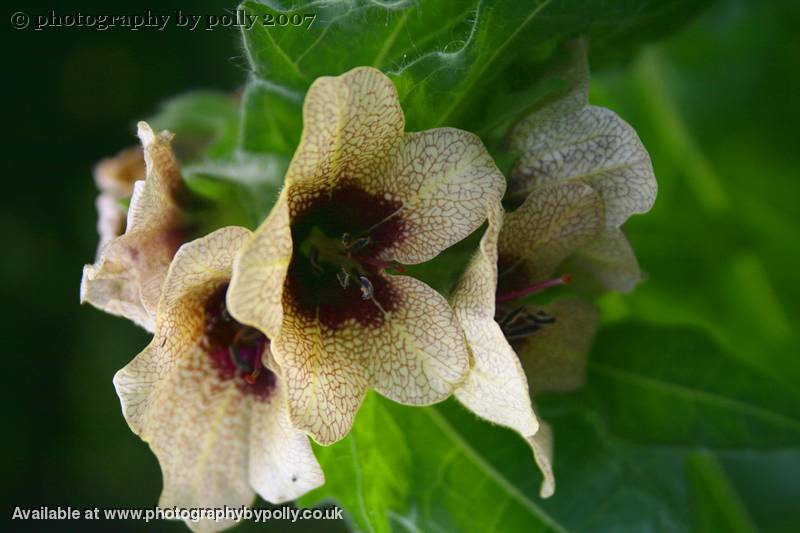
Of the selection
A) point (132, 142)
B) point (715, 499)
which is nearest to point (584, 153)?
point (715, 499)

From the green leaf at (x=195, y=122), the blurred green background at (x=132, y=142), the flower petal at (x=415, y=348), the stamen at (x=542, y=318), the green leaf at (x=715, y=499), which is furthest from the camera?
the blurred green background at (x=132, y=142)

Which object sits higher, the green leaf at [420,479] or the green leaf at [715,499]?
the green leaf at [420,479]

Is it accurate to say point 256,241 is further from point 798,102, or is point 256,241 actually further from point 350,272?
point 798,102

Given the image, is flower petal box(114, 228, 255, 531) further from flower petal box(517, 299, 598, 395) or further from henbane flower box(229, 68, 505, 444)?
flower petal box(517, 299, 598, 395)

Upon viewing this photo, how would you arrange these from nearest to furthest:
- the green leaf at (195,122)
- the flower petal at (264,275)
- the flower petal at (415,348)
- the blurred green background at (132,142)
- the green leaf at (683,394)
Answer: the flower petal at (264,275) → the flower petal at (415,348) → the green leaf at (683,394) → the green leaf at (195,122) → the blurred green background at (132,142)

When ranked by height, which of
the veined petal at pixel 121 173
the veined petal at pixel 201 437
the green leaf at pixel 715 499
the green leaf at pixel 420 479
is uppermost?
the veined petal at pixel 121 173

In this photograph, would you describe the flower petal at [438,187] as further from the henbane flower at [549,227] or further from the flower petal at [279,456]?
the flower petal at [279,456]

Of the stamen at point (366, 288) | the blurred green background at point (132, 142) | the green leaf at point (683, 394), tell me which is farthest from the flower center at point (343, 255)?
the blurred green background at point (132, 142)
